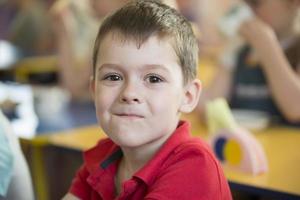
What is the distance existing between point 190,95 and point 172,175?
0.53ft

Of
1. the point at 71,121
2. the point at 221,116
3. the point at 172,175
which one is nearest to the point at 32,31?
the point at 71,121

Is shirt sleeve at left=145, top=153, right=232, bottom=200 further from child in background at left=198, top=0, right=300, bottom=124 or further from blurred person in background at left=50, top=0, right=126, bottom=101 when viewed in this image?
blurred person in background at left=50, top=0, right=126, bottom=101

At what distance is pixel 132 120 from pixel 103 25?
0.59ft

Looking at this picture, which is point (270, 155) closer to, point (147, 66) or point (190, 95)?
point (190, 95)

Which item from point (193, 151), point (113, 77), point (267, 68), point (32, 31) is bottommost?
point (32, 31)

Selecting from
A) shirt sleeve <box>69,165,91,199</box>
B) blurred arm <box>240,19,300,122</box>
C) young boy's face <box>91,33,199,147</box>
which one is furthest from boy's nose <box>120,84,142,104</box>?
blurred arm <box>240,19,300,122</box>

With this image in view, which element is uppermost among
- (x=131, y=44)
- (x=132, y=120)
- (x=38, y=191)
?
(x=131, y=44)

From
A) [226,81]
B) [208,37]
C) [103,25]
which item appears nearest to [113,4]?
Answer: [226,81]

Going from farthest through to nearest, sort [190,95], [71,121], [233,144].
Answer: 1. [71,121]
2. [233,144]
3. [190,95]

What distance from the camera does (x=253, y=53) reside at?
1.99 m

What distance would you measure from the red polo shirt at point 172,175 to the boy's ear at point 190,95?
A: 0.03 meters

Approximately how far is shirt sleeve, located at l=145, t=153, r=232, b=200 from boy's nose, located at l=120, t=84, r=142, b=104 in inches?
4.9

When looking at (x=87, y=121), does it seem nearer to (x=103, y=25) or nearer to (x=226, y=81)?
(x=226, y=81)

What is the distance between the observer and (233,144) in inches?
55.7
